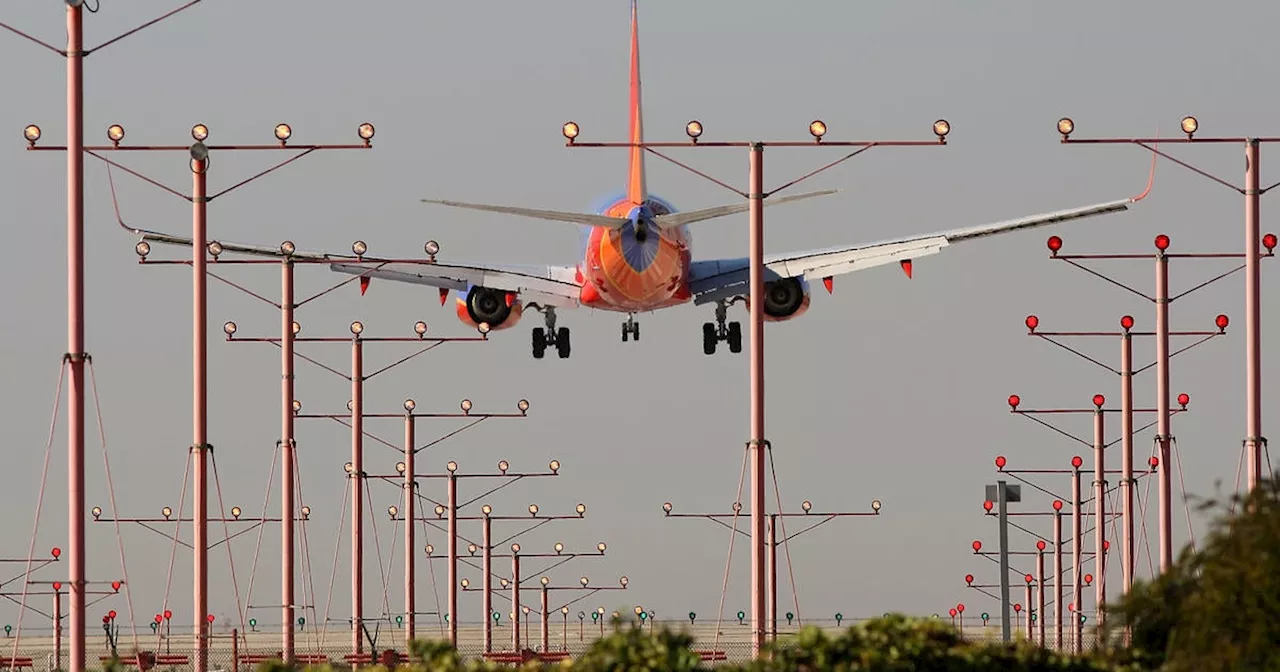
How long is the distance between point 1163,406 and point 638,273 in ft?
52.6

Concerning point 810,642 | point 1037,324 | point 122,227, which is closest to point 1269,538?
point 810,642

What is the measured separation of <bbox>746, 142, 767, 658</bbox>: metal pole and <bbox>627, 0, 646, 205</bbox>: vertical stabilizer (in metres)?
23.4

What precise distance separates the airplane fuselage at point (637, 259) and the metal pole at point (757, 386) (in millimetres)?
20439

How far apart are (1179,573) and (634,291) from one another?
42.8 m

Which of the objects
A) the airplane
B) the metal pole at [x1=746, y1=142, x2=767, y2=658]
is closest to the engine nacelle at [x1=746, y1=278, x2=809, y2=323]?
the airplane

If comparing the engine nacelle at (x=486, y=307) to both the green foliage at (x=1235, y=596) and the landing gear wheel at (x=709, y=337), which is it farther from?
the green foliage at (x=1235, y=596)

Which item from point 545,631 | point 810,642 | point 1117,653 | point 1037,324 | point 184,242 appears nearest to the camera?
point 810,642

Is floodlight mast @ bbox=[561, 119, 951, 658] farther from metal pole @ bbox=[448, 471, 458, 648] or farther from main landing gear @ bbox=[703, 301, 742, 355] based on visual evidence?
metal pole @ bbox=[448, 471, 458, 648]

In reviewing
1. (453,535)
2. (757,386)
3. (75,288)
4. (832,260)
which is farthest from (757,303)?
(453,535)

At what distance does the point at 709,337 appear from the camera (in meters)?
77.6

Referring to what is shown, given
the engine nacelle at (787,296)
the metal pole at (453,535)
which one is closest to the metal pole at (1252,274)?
the engine nacelle at (787,296)

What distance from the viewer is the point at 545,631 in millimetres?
135875

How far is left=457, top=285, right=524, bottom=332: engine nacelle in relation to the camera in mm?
78062

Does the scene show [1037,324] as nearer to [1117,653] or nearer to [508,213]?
[508,213]
